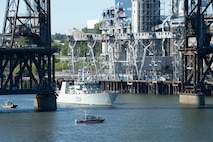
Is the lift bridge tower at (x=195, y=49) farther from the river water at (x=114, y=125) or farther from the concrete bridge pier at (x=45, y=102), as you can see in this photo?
the concrete bridge pier at (x=45, y=102)

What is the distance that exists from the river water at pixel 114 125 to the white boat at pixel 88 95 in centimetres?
363

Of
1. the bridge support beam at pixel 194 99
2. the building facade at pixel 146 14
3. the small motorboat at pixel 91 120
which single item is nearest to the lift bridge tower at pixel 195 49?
the bridge support beam at pixel 194 99

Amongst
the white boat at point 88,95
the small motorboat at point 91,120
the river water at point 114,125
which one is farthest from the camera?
the white boat at point 88,95

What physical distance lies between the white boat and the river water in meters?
3.63

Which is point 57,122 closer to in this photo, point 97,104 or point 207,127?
point 207,127

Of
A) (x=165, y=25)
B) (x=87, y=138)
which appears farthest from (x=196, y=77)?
(x=165, y=25)

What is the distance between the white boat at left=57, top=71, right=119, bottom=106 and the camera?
116438 mm

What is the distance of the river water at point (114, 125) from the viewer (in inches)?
3091

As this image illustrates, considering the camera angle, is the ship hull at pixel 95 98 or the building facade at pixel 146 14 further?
the building facade at pixel 146 14

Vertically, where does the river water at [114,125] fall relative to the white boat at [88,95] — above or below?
below

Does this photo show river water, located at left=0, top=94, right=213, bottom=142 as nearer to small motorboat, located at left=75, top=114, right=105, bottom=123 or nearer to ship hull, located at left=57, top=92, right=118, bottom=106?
small motorboat, located at left=75, top=114, right=105, bottom=123

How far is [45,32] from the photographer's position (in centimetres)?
10519

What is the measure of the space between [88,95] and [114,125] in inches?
1171

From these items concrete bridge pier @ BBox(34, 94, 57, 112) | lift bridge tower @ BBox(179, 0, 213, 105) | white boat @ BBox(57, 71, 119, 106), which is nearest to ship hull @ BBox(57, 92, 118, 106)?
white boat @ BBox(57, 71, 119, 106)
